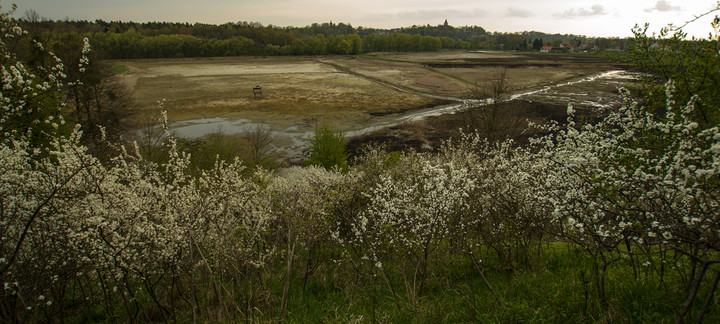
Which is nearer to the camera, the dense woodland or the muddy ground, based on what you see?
the muddy ground

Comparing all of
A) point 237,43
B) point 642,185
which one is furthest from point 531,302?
point 237,43

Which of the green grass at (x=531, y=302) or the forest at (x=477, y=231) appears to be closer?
the forest at (x=477, y=231)

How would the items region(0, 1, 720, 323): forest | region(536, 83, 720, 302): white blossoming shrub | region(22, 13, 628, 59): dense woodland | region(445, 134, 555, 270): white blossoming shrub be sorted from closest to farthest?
region(536, 83, 720, 302): white blossoming shrub → region(0, 1, 720, 323): forest → region(445, 134, 555, 270): white blossoming shrub → region(22, 13, 628, 59): dense woodland

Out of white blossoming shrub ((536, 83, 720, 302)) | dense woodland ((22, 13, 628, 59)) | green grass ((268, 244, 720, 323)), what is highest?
dense woodland ((22, 13, 628, 59))

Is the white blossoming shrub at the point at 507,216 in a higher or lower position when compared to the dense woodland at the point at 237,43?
lower

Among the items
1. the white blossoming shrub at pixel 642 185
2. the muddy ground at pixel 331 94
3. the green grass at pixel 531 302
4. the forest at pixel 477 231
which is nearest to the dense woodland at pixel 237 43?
the muddy ground at pixel 331 94

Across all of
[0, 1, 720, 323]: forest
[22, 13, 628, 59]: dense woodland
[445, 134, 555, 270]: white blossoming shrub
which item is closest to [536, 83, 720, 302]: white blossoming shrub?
[0, 1, 720, 323]: forest

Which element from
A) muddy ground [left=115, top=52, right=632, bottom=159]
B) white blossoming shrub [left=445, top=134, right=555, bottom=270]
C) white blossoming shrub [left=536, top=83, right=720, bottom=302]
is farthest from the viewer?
muddy ground [left=115, top=52, right=632, bottom=159]

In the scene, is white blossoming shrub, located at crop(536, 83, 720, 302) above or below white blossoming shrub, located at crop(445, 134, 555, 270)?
above

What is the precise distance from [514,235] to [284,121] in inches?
1454

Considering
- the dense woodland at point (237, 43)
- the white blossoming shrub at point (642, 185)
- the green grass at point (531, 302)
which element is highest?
the dense woodland at point (237, 43)

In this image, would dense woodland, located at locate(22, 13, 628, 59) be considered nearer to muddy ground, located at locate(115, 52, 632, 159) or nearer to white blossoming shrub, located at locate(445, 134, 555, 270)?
muddy ground, located at locate(115, 52, 632, 159)

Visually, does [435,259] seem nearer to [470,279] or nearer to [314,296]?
[470,279]

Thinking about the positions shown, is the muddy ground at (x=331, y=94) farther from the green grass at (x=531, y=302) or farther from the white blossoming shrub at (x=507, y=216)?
the green grass at (x=531, y=302)
